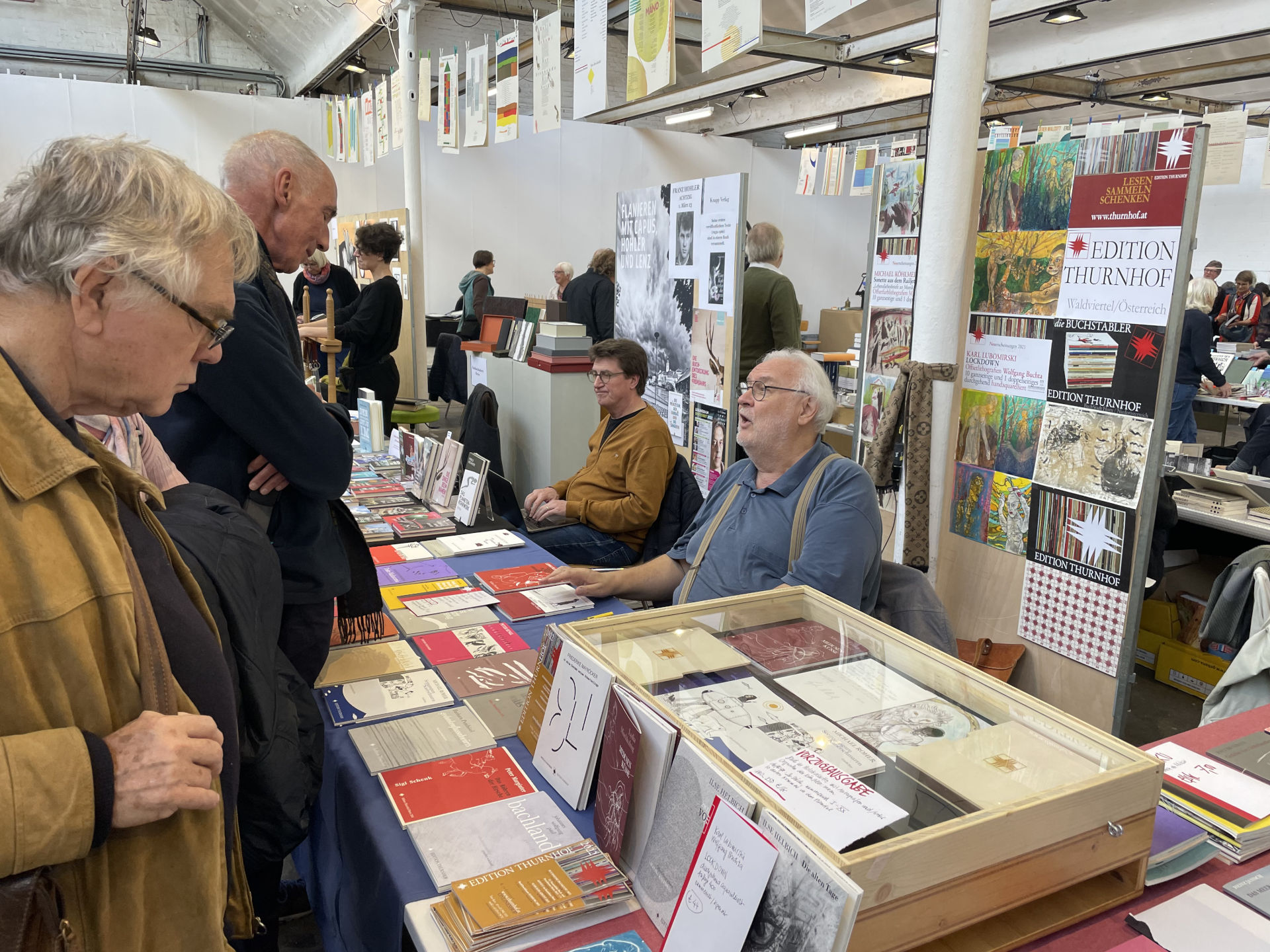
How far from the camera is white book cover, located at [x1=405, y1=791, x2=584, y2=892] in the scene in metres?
1.18

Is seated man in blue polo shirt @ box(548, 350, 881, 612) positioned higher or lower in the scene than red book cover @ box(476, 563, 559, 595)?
higher

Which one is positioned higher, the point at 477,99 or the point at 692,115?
the point at 692,115

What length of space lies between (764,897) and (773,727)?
28 cm

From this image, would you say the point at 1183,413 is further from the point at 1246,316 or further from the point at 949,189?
the point at 1246,316

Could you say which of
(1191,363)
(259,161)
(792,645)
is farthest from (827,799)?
(1191,363)

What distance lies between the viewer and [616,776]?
1.16m

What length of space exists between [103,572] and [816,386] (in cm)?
170

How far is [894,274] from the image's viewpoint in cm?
349

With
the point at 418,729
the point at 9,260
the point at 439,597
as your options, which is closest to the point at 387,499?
the point at 439,597

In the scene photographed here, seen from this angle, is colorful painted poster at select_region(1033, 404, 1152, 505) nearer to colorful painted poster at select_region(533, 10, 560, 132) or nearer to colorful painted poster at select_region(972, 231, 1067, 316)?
colorful painted poster at select_region(972, 231, 1067, 316)

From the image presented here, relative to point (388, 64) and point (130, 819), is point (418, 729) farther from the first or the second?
point (388, 64)

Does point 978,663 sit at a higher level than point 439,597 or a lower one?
lower

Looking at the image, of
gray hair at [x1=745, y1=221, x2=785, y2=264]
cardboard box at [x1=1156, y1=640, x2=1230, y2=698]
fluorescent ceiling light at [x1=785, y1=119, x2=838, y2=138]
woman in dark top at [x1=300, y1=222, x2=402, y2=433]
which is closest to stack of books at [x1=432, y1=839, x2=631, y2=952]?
cardboard box at [x1=1156, y1=640, x2=1230, y2=698]

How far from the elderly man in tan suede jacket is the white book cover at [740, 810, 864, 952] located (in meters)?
0.59
